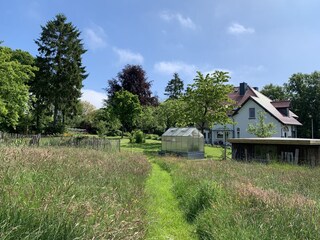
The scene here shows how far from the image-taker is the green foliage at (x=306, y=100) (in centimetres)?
5600

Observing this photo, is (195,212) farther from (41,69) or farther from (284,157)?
(41,69)

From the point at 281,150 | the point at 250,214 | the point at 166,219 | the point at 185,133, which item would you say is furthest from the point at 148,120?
the point at 250,214

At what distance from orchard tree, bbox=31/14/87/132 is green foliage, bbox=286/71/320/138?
136ft

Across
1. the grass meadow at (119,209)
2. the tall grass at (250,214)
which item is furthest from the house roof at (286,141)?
the tall grass at (250,214)

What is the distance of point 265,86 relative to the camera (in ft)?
214

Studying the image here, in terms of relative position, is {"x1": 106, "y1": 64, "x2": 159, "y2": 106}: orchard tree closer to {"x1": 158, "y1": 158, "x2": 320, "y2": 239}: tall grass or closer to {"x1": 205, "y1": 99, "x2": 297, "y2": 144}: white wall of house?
{"x1": 205, "y1": 99, "x2": 297, "y2": 144}: white wall of house

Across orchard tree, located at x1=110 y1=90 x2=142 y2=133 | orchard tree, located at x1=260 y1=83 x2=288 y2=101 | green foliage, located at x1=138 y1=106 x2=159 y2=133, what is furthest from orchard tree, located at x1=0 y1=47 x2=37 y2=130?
orchard tree, located at x1=260 y1=83 x2=288 y2=101

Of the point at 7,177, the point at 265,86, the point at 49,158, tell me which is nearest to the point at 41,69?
the point at 49,158

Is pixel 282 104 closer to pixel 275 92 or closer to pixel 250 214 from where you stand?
pixel 275 92

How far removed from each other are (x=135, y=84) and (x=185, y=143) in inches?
1236

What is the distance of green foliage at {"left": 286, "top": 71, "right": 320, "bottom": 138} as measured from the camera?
56.0 metres

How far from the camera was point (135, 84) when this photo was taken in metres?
54.2

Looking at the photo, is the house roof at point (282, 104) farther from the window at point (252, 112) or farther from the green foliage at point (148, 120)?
the green foliage at point (148, 120)

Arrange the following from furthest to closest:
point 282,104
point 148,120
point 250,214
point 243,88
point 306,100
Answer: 1. point 306,100
2. point 243,88
3. point 148,120
4. point 282,104
5. point 250,214
